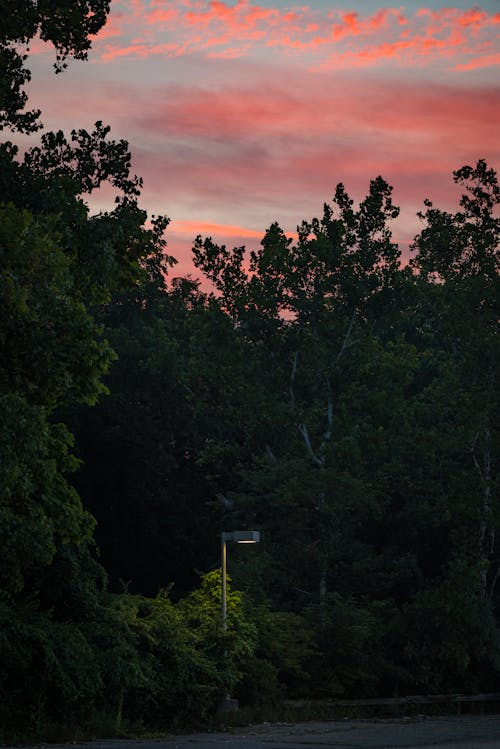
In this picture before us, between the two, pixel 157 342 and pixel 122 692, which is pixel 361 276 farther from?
pixel 122 692

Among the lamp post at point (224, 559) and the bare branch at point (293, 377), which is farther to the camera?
the bare branch at point (293, 377)

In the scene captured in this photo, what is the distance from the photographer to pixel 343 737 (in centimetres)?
2434

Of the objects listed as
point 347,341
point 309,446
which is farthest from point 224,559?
point 347,341

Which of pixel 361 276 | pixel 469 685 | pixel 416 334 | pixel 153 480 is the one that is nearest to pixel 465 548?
pixel 469 685

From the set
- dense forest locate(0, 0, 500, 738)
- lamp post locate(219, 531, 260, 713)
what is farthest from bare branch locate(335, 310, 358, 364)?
lamp post locate(219, 531, 260, 713)

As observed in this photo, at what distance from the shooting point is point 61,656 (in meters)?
23.8

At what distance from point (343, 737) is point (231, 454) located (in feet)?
88.7

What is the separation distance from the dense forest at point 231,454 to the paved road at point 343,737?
184 cm

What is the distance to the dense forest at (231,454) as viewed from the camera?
76.2 ft

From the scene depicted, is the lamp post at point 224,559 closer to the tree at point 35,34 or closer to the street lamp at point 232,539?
the street lamp at point 232,539

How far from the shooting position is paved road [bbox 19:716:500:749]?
21.1 metres

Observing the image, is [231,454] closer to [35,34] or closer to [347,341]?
[347,341]

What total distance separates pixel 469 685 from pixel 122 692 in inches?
788

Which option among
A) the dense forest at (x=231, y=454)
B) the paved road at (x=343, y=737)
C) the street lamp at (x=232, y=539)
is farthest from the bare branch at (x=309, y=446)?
the street lamp at (x=232, y=539)
